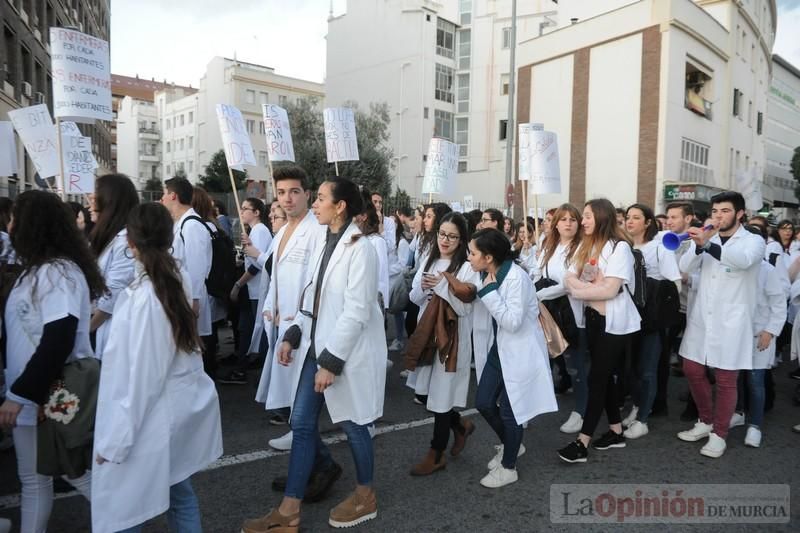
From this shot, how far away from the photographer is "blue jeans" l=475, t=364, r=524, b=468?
405 centimetres

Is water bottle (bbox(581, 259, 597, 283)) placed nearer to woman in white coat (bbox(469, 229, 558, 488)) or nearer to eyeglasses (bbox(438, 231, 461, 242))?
woman in white coat (bbox(469, 229, 558, 488))

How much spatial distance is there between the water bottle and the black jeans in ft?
0.79

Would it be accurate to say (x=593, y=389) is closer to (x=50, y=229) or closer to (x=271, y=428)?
(x=271, y=428)

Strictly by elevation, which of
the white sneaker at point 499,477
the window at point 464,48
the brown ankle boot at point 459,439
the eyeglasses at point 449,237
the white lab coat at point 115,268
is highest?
the window at point 464,48

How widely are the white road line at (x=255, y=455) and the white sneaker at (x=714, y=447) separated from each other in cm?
192

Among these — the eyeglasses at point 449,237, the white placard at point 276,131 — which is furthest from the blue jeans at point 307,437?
the white placard at point 276,131

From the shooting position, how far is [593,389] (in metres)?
4.56

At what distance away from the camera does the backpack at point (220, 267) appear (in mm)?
5879

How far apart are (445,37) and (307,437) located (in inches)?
1665

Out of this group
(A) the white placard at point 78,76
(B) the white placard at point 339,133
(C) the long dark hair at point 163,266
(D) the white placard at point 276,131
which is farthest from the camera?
(B) the white placard at point 339,133

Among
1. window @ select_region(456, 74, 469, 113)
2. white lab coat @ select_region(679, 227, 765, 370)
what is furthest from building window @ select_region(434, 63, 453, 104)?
white lab coat @ select_region(679, 227, 765, 370)

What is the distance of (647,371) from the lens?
5219 mm

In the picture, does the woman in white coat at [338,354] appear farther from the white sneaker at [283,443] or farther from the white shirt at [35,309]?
the white sneaker at [283,443]

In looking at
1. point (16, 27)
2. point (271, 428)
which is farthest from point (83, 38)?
point (16, 27)
